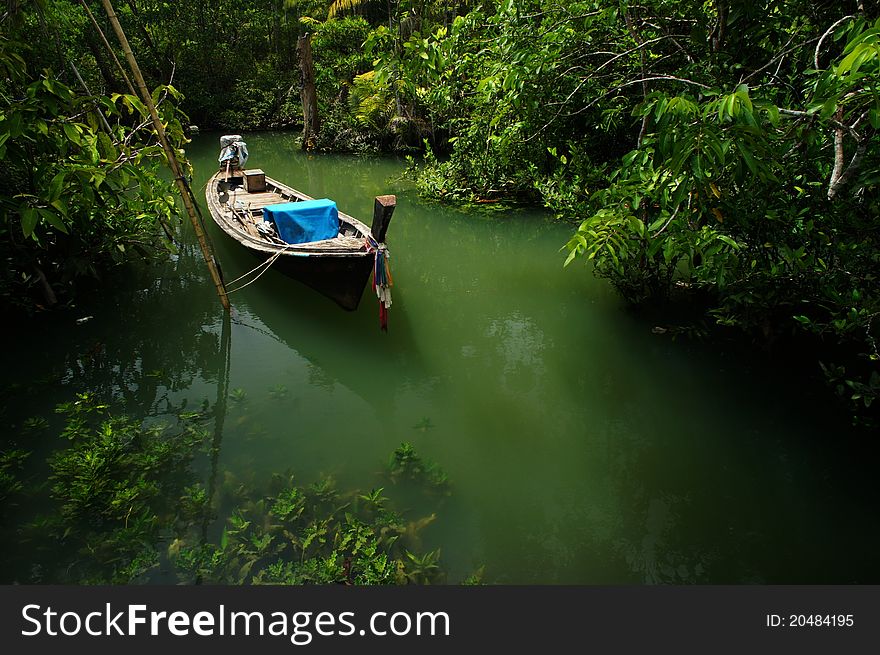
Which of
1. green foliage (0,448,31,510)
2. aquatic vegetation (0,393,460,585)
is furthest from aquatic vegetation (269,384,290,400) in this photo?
green foliage (0,448,31,510)

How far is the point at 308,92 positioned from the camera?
653 inches

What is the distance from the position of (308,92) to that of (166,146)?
503 inches

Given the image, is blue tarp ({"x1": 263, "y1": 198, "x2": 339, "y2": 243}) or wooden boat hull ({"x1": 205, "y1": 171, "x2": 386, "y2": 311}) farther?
blue tarp ({"x1": 263, "y1": 198, "x2": 339, "y2": 243})

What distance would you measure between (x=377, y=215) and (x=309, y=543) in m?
3.37

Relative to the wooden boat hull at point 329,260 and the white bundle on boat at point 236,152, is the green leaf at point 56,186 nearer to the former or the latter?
the wooden boat hull at point 329,260

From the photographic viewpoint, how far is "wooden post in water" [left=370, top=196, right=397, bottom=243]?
17.8ft

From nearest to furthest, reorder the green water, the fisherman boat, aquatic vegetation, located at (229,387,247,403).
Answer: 1. the green water
2. aquatic vegetation, located at (229,387,247,403)
3. the fisherman boat

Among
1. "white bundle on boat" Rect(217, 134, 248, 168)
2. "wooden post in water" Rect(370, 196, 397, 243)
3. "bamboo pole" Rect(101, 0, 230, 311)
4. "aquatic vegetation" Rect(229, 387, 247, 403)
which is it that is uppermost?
"white bundle on boat" Rect(217, 134, 248, 168)

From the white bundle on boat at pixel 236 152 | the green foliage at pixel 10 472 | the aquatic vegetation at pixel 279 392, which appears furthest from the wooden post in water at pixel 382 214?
the white bundle on boat at pixel 236 152

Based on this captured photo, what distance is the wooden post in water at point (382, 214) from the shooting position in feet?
17.8

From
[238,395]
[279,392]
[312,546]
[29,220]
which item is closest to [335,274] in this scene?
[279,392]

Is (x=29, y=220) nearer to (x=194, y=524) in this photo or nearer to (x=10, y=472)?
(x=10, y=472)

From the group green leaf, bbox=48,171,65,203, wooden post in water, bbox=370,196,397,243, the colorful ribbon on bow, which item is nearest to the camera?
green leaf, bbox=48,171,65,203

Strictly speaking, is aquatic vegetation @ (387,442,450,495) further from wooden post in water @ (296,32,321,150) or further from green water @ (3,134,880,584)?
wooden post in water @ (296,32,321,150)
